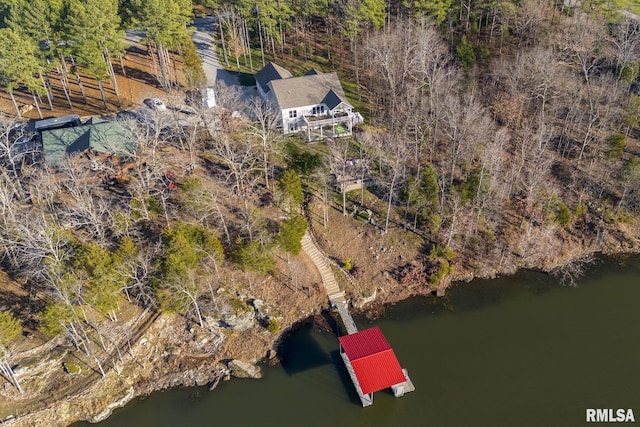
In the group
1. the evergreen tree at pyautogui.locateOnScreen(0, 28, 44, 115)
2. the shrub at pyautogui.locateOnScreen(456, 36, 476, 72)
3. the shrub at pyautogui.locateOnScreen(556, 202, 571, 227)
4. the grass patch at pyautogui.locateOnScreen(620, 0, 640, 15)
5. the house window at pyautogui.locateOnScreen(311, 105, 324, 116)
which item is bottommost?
the shrub at pyautogui.locateOnScreen(556, 202, 571, 227)

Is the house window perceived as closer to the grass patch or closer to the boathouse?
the boathouse

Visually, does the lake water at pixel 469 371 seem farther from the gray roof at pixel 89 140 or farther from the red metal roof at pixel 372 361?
the gray roof at pixel 89 140

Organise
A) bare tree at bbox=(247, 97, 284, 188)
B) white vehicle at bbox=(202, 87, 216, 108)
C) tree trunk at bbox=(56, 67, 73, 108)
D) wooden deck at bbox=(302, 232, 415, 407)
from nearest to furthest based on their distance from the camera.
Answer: wooden deck at bbox=(302, 232, 415, 407)
bare tree at bbox=(247, 97, 284, 188)
white vehicle at bbox=(202, 87, 216, 108)
tree trunk at bbox=(56, 67, 73, 108)

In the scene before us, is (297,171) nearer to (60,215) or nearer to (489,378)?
(60,215)

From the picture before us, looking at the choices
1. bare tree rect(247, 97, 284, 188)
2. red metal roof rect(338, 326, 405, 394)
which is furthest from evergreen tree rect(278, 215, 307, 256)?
red metal roof rect(338, 326, 405, 394)

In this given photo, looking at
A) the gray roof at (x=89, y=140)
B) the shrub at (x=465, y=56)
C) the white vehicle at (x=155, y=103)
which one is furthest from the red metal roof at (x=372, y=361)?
the shrub at (x=465, y=56)

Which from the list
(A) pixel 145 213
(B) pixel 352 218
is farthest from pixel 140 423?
(B) pixel 352 218
